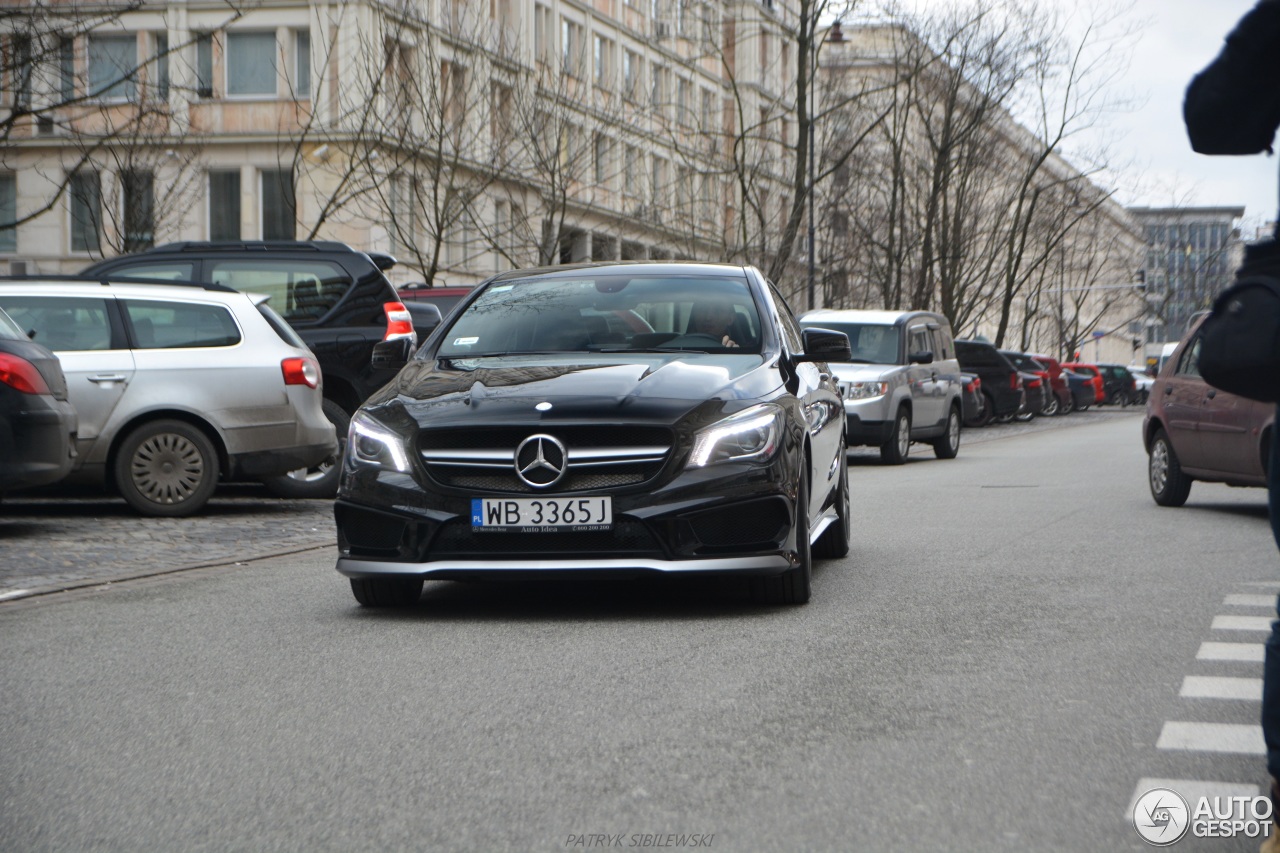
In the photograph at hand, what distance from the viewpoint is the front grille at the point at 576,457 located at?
7355 millimetres

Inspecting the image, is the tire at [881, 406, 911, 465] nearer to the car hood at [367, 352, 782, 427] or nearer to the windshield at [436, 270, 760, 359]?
the windshield at [436, 270, 760, 359]

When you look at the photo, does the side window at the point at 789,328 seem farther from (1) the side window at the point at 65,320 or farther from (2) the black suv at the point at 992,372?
(2) the black suv at the point at 992,372

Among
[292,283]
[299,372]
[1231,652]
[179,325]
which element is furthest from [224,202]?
[1231,652]

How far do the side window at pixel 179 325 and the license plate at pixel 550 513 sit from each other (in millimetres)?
6219

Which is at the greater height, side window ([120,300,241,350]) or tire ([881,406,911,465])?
side window ([120,300,241,350])

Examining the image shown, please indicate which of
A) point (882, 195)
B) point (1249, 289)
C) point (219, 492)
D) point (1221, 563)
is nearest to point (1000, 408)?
point (882, 195)

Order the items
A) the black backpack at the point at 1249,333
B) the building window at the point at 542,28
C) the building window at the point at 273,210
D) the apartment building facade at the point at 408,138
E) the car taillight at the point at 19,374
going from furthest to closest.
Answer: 1. the building window at the point at 542,28
2. the building window at the point at 273,210
3. the apartment building facade at the point at 408,138
4. the car taillight at the point at 19,374
5. the black backpack at the point at 1249,333

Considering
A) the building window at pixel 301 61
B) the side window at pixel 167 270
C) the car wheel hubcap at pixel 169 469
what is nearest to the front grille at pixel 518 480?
the car wheel hubcap at pixel 169 469

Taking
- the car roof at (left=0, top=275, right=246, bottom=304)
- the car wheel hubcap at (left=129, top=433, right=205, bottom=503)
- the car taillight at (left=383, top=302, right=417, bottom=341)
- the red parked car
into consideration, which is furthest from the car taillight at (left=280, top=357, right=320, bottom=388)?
the red parked car

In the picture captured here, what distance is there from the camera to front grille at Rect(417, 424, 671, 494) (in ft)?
24.1

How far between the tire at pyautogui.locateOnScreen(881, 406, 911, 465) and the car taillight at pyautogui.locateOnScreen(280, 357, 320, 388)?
9.89 m

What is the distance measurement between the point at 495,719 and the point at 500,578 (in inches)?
79.1

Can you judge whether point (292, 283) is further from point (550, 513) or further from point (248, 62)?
point (248, 62)

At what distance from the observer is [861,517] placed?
13.2 metres
